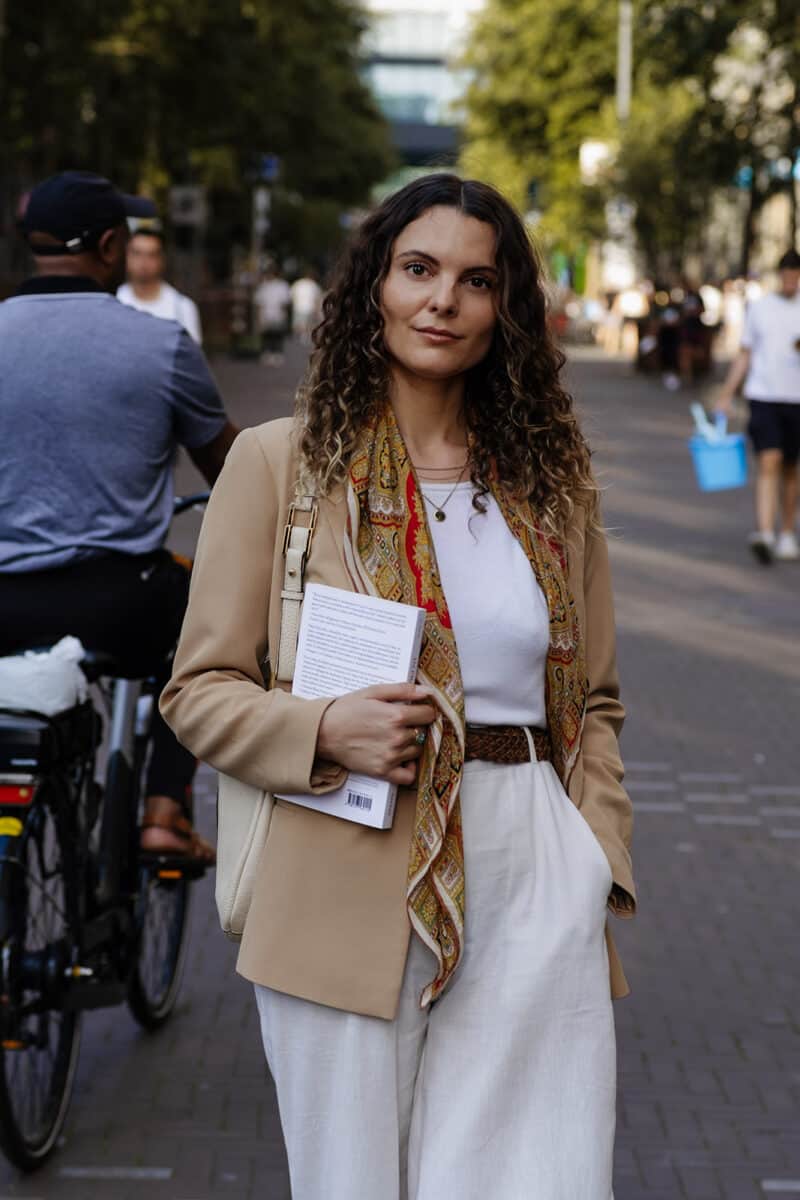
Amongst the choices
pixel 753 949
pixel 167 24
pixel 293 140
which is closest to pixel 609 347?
pixel 293 140

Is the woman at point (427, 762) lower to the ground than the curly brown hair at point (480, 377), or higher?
lower

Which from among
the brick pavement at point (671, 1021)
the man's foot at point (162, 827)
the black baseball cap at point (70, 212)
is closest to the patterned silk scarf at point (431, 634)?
the brick pavement at point (671, 1021)

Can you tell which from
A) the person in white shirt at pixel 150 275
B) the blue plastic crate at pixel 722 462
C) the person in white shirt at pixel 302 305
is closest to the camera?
the person in white shirt at pixel 150 275

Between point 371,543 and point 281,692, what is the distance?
0.70 feet

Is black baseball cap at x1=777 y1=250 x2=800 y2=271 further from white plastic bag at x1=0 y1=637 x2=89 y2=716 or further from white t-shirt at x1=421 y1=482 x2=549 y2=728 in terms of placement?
white t-shirt at x1=421 y1=482 x2=549 y2=728

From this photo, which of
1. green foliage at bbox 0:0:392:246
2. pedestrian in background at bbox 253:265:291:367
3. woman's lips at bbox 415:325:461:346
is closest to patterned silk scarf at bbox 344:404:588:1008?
woman's lips at bbox 415:325:461:346

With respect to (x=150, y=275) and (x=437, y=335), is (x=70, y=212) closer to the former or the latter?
(x=437, y=335)

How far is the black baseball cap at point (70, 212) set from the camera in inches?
171

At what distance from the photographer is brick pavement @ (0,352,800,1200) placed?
4.34 metres

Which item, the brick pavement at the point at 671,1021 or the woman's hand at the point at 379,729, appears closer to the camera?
the woman's hand at the point at 379,729

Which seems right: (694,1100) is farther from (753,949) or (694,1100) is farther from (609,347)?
(609,347)

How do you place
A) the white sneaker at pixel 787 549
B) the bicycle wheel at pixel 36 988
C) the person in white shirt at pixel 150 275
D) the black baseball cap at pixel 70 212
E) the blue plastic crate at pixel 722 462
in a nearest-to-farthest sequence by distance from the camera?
1. the bicycle wheel at pixel 36 988
2. the black baseball cap at pixel 70 212
3. the person in white shirt at pixel 150 275
4. the blue plastic crate at pixel 722 462
5. the white sneaker at pixel 787 549

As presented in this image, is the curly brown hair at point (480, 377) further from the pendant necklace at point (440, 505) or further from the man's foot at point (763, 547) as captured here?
the man's foot at point (763, 547)

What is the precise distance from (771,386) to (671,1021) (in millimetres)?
8764
